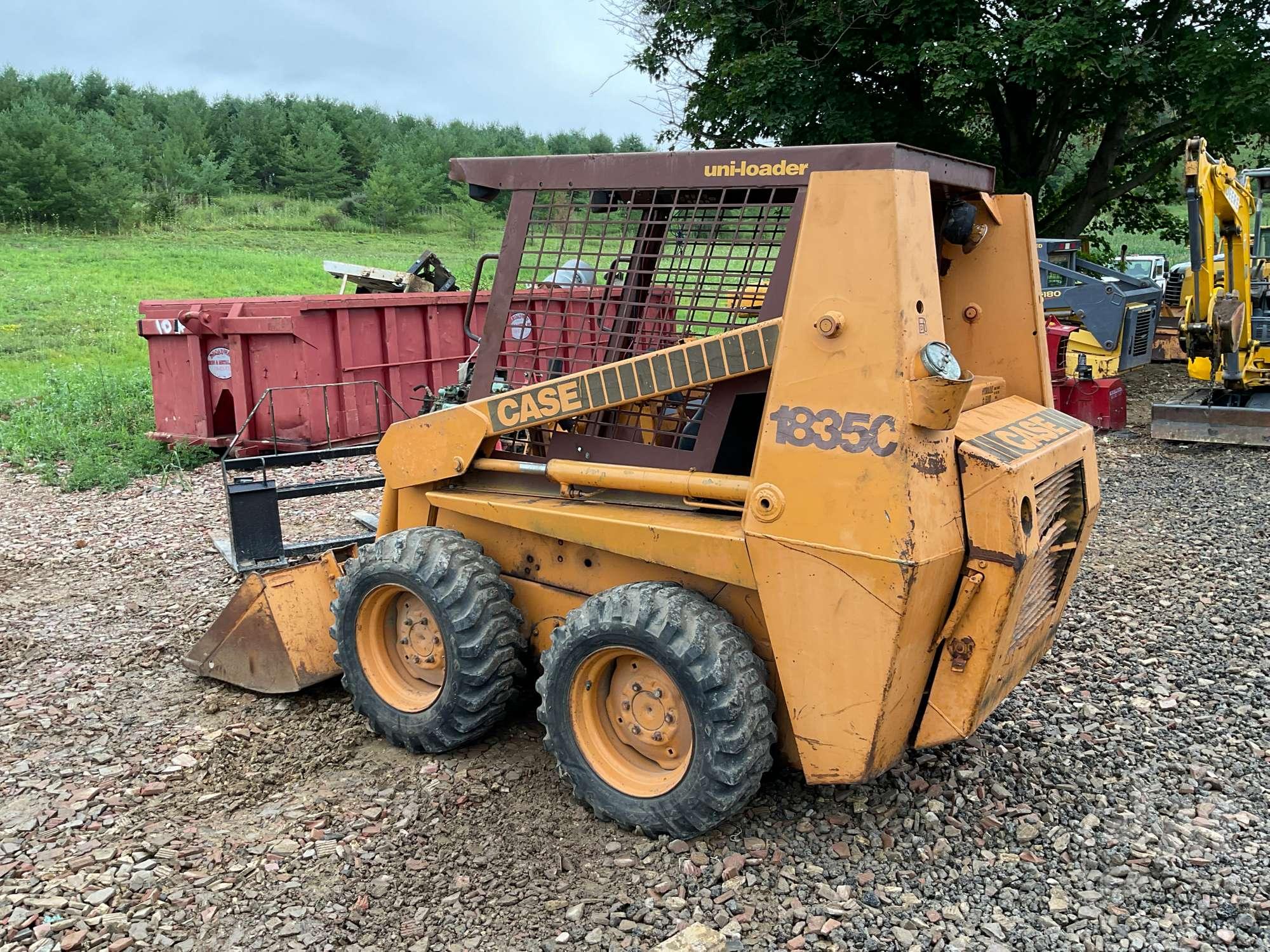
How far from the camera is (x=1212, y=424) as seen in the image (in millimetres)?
10008

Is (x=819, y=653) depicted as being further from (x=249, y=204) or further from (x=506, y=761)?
(x=249, y=204)

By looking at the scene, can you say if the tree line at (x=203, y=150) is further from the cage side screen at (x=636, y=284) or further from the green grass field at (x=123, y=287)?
the cage side screen at (x=636, y=284)

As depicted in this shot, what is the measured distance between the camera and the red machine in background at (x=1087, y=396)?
10.7 meters

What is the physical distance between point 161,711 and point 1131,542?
5.78m

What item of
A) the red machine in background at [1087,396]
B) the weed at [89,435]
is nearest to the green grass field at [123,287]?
the weed at [89,435]

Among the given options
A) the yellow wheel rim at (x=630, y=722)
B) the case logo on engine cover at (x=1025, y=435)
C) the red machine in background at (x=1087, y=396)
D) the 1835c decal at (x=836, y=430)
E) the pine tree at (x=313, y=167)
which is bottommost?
the yellow wheel rim at (x=630, y=722)

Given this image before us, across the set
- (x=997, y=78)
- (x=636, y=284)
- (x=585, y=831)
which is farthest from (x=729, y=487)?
(x=997, y=78)

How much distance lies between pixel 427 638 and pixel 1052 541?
2268 millimetres

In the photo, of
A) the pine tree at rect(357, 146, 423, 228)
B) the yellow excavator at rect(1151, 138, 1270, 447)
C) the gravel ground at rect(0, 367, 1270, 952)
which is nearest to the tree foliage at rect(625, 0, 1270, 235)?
the yellow excavator at rect(1151, 138, 1270, 447)

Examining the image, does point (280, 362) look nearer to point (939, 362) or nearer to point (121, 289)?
point (939, 362)

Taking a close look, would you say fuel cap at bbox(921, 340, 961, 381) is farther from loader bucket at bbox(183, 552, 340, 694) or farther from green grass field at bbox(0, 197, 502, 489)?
green grass field at bbox(0, 197, 502, 489)

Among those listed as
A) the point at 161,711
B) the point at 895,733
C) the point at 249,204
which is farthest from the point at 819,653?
the point at 249,204

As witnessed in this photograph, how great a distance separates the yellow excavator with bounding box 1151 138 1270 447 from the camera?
9.80 m

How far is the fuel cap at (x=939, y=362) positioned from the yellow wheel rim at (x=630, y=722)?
4.05 feet
